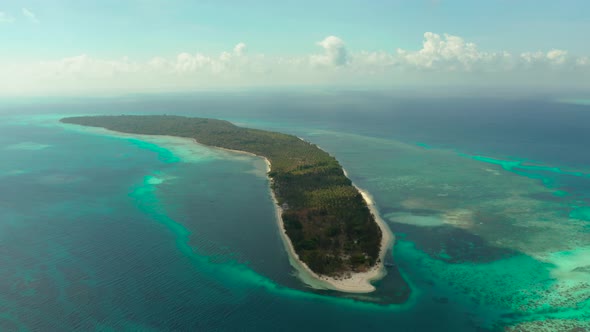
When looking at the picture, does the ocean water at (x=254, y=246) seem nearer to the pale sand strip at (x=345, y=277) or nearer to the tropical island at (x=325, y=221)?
the pale sand strip at (x=345, y=277)

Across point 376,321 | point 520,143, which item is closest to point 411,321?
point 376,321

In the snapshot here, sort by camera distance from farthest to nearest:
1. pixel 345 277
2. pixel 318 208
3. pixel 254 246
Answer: pixel 318 208 → pixel 254 246 → pixel 345 277

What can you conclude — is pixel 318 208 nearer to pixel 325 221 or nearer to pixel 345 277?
pixel 325 221

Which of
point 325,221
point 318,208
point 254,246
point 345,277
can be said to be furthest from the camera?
point 318,208

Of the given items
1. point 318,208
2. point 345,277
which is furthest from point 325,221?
point 345,277

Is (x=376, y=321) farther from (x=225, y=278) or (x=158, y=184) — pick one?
(x=158, y=184)

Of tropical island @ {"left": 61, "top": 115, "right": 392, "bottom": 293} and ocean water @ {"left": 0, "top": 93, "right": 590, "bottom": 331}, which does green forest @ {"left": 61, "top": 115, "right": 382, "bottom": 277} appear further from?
ocean water @ {"left": 0, "top": 93, "right": 590, "bottom": 331}
